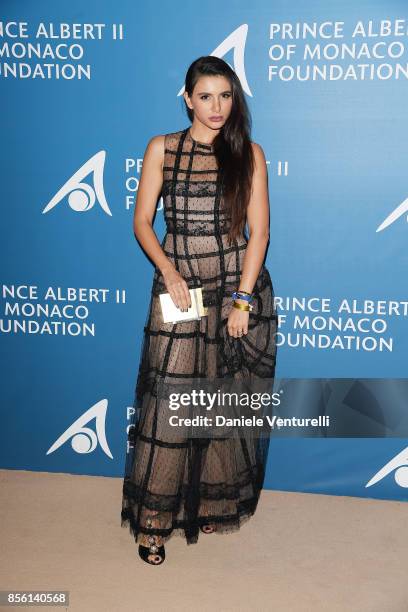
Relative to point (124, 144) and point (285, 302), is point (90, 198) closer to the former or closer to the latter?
point (124, 144)

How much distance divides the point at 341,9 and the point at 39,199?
166 cm

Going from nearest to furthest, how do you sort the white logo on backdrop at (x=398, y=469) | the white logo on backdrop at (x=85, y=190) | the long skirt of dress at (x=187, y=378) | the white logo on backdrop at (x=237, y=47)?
the long skirt of dress at (x=187, y=378)
the white logo on backdrop at (x=237, y=47)
the white logo on backdrop at (x=85, y=190)
the white logo on backdrop at (x=398, y=469)

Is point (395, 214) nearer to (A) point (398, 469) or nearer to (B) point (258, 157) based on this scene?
(B) point (258, 157)

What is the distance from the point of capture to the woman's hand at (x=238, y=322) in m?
2.74

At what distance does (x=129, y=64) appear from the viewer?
305 cm

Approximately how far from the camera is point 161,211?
3.20 meters

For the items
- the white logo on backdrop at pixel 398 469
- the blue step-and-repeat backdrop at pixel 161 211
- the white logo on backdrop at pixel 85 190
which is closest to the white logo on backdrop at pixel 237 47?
the blue step-and-repeat backdrop at pixel 161 211

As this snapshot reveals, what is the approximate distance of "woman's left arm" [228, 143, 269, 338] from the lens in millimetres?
2717

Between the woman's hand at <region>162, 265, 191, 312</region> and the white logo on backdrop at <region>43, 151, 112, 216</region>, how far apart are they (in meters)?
0.72

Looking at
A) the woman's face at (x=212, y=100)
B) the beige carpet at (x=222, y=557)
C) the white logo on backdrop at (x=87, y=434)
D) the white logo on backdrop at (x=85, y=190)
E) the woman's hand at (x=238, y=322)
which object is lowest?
the beige carpet at (x=222, y=557)

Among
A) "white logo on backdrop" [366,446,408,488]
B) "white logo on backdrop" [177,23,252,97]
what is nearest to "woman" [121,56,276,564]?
"white logo on backdrop" [177,23,252,97]

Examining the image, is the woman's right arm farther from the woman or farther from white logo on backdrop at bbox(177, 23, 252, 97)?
white logo on backdrop at bbox(177, 23, 252, 97)

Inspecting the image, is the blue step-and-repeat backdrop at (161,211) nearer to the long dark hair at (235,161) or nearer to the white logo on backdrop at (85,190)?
the white logo on backdrop at (85,190)

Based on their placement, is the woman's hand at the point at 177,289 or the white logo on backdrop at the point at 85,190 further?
the white logo on backdrop at the point at 85,190
